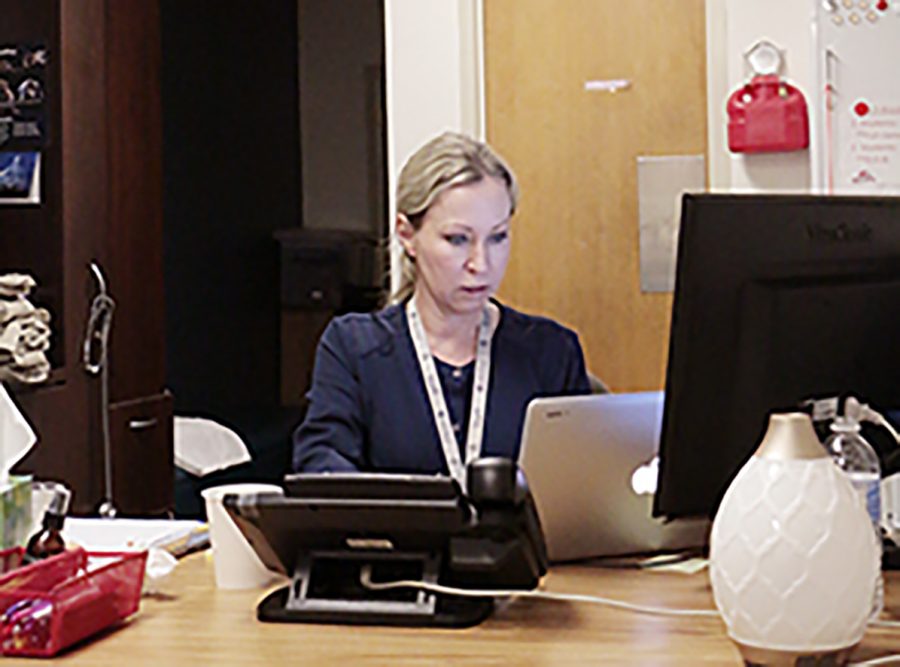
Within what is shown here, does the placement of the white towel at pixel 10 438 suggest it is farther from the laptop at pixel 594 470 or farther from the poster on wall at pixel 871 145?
the poster on wall at pixel 871 145

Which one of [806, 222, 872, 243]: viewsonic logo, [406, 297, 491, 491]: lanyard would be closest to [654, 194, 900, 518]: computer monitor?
[806, 222, 872, 243]: viewsonic logo

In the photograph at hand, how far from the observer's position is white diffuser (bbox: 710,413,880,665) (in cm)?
113

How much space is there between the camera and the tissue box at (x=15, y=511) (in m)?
1.55

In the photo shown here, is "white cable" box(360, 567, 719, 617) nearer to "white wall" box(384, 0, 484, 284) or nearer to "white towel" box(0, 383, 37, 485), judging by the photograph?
"white towel" box(0, 383, 37, 485)

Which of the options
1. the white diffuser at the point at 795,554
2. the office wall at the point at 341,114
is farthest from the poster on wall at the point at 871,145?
the white diffuser at the point at 795,554

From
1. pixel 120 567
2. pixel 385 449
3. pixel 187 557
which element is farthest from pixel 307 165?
pixel 120 567

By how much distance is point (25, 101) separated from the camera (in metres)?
3.78

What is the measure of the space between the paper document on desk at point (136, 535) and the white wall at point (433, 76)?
229 centimetres

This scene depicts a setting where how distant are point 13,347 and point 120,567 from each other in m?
2.05

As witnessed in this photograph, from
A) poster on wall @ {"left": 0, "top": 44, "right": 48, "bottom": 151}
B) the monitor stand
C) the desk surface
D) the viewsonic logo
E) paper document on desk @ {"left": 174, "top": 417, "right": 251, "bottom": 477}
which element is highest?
poster on wall @ {"left": 0, "top": 44, "right": 48, "bottom": 151}

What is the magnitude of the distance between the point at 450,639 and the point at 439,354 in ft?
3.71

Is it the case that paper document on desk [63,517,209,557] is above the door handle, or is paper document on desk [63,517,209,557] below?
above

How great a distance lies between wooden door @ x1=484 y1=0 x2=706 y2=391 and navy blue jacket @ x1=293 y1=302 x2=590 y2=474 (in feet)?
5.15

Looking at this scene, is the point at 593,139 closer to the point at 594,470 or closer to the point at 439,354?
the point at 439,354
